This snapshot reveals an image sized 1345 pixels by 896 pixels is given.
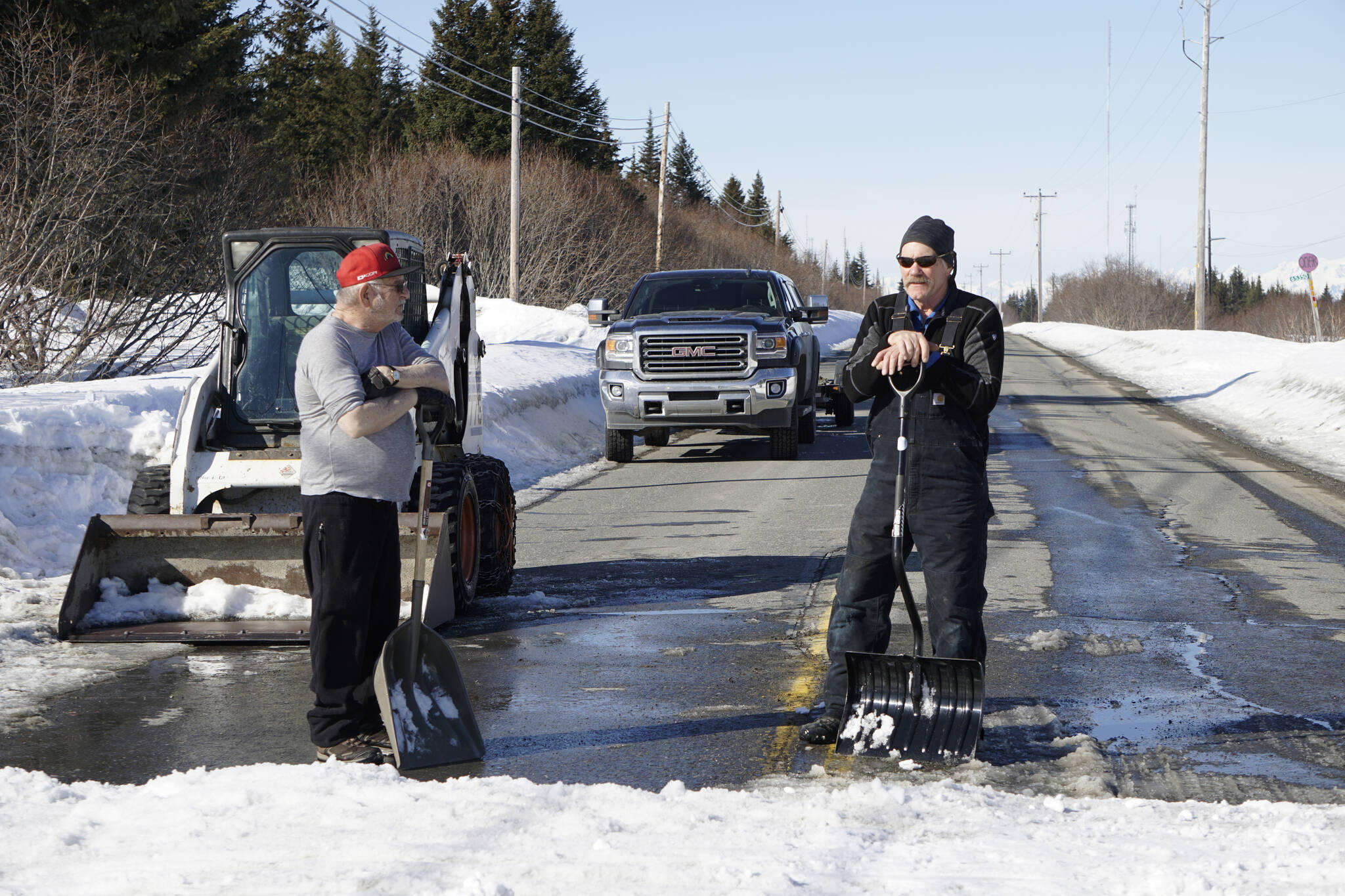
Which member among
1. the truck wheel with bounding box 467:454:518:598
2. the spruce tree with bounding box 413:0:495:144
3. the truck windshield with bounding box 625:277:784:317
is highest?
the spruce tree with bounding box 413:0:495:144

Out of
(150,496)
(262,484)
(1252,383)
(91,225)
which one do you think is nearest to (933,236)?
(262,484)

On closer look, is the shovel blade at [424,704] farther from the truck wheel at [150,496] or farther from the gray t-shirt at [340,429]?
the truck wheel at [150,496]

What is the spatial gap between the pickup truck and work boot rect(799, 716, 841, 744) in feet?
33.1

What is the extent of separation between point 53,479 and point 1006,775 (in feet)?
25.8

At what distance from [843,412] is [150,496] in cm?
1271

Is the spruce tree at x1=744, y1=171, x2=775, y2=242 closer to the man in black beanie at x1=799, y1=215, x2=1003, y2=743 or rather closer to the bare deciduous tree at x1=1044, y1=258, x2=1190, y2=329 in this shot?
the bare deciduous tree at x1=1044, y1=258, x2=1190, y2=329

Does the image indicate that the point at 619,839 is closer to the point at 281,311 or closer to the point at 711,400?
the point at 281,311

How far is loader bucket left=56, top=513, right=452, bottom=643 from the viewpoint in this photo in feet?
22.1

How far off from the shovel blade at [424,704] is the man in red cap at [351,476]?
5.6 inches

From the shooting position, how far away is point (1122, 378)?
33969mm

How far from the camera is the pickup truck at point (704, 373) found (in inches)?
599

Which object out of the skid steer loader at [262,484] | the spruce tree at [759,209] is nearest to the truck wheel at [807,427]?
the skid steer loader at [262,484]

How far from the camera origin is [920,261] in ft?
16.4

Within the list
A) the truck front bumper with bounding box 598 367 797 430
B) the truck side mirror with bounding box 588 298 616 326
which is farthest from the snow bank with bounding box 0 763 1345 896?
the truck side mirror with bounding box 588 298 616 326
